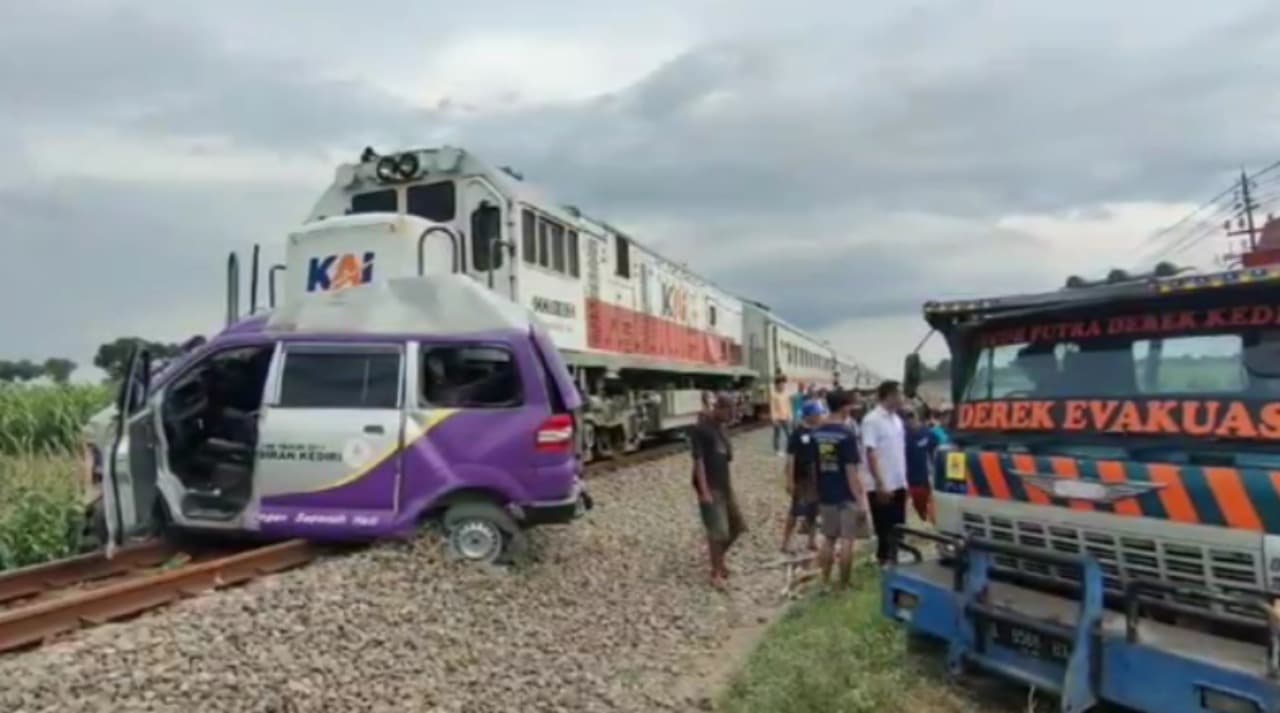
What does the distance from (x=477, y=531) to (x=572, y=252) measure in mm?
7569

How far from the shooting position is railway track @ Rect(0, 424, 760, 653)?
6398 mm

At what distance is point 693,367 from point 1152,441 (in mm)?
18593

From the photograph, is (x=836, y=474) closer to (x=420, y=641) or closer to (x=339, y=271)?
(x=420, y=641)

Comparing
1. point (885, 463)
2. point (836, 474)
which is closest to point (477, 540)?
point (836, 474)

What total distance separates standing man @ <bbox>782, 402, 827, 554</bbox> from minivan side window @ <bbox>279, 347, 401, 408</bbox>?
3.50 m

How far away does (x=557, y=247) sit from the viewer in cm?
1498

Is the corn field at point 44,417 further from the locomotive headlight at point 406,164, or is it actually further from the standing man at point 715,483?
the standing man at point 715,483

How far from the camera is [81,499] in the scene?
11.0 meters

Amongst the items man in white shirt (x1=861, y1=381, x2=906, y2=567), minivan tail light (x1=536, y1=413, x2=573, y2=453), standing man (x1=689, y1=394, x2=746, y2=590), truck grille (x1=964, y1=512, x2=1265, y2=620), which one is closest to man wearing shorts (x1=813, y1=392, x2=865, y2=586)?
man in white shirt (x1=861, y1=381, x2=906, y2=567)

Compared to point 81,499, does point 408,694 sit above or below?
below

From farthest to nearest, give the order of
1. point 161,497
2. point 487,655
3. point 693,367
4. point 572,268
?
point 693,367
point 572,268
point 161,497
point 487,655

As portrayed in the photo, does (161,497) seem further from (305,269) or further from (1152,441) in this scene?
(1152,441)

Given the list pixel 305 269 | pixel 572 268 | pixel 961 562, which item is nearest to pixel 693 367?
pixel 572 268

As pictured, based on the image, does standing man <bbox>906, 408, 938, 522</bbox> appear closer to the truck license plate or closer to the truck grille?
the truck grille
